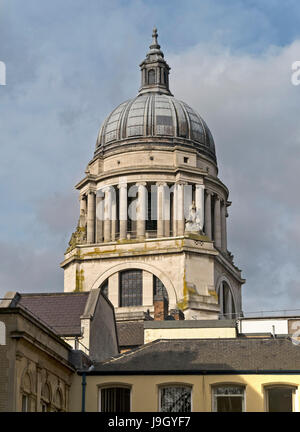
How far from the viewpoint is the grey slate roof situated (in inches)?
2066

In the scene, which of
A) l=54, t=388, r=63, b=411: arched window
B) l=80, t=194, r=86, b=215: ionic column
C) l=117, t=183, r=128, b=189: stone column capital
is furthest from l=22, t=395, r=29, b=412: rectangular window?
l=80, t=194, r=86, b=215: ionic column

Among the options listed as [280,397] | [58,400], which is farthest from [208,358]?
[58,400]

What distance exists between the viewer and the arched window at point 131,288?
Result: 8512 cm

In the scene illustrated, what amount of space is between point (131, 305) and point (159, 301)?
9565mm

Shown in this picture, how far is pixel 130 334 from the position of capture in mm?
72500

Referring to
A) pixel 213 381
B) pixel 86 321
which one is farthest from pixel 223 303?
pixel 213 381

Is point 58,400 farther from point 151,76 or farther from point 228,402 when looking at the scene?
point 151,76

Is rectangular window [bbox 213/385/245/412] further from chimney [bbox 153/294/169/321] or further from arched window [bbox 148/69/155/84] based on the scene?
arched window [bbox 148/69/155/84]

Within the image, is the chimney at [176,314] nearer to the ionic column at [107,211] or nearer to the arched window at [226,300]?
the arched window at [226,300]

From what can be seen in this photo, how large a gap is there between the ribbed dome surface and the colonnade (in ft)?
14.8

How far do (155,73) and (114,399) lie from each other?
60.7 metres

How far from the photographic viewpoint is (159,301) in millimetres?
75750
